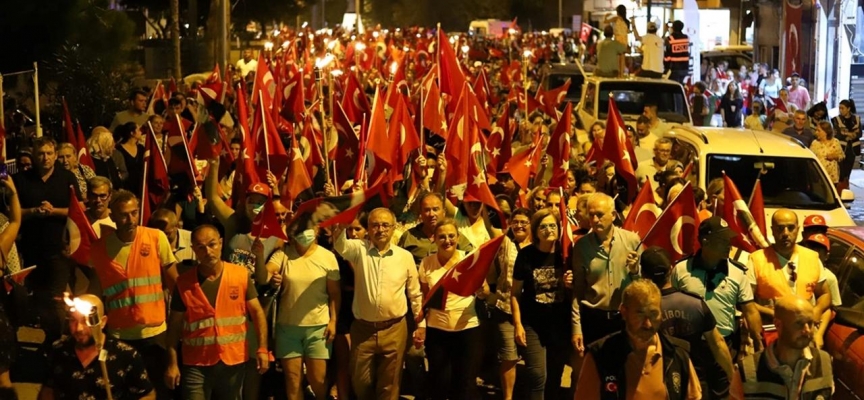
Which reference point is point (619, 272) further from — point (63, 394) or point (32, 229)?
point (32, 229)

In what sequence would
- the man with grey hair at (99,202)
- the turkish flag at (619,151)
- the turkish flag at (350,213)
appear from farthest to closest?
1. the turkish flag at (619,151)
2. the man with grey hair at (99,202)
3. the turkish flag at (350,213)

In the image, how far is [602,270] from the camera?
7621 millimetres

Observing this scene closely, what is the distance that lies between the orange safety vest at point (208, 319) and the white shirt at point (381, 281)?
89 cm

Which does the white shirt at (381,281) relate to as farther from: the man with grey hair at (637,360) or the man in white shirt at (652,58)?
the man in white shirt at (652,58)

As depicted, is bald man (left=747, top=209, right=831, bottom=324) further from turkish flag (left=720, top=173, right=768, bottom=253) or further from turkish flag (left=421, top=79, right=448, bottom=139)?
turkish flag (left=421, top=79, right=448, bottom=139)

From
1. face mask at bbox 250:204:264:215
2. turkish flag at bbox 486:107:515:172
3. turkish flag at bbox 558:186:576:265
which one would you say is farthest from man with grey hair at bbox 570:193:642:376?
turkish flag at bbox 486:107:515:172

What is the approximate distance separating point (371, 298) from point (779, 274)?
234 centimetres

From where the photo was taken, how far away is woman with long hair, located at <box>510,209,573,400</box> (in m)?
7.88

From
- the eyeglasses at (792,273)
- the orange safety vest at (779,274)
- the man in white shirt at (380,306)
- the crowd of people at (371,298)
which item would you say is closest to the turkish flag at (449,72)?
the crowd of people at (371,298)

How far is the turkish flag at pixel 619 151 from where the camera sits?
11.2 metres

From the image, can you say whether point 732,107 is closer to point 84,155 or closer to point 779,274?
point 84,155

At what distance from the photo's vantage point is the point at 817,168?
11844 mm

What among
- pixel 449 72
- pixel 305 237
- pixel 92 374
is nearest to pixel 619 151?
pixel 449 72

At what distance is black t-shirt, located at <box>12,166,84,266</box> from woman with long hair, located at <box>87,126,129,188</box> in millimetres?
1748
